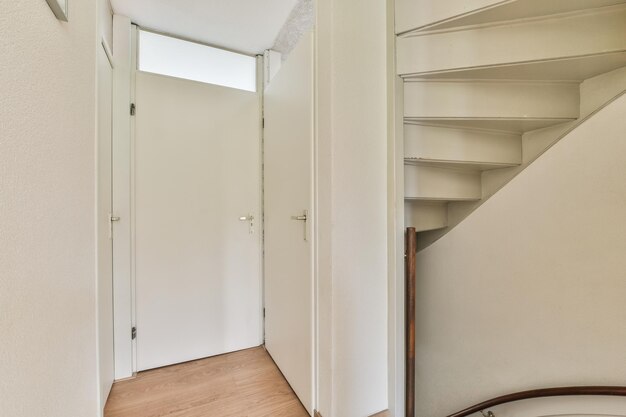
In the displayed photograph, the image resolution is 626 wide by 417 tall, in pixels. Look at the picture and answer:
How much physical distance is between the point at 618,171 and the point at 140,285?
108 inches

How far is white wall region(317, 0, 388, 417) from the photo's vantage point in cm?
125

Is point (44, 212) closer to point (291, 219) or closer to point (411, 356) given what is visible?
point (291, 219)

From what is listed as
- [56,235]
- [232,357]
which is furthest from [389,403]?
[56,235]

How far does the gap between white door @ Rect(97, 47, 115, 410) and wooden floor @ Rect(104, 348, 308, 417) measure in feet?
0.55

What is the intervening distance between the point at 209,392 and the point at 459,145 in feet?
7.04

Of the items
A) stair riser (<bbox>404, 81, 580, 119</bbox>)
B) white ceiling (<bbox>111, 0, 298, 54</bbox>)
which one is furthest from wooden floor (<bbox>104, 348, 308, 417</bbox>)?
white ceiling (<bbox>111, 0, 298, 54</bbox>)

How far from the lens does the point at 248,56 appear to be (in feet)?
7.30

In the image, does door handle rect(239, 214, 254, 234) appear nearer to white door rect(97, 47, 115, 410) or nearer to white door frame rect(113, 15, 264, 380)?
white door frame rect(113, 15, 264, 380)

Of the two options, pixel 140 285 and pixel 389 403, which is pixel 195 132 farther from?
pixel 389 403

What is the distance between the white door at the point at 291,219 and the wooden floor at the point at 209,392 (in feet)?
0.36

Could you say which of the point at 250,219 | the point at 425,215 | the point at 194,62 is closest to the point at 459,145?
the point at 425,215

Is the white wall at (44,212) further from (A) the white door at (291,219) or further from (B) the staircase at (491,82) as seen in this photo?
(B) the staircase at (491,82)

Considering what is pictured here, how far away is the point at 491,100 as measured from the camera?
4.35ft

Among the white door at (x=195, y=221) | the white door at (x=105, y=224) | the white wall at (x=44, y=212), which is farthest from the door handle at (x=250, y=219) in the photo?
the white wall at (x=44, y=212)
